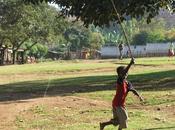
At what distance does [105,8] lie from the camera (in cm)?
2448

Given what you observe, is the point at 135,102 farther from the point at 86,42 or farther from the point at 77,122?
the point at 86,42

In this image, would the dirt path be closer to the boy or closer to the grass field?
the grass field

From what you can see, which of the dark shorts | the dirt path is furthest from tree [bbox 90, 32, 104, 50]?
the dark shorts

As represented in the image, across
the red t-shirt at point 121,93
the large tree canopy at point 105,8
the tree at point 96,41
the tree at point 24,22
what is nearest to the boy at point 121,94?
the red t-shirt at point 121,93

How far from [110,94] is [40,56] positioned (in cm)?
11368

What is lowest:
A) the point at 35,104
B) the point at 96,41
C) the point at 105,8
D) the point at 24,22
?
the point at 35,104

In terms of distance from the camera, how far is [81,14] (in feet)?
85.1

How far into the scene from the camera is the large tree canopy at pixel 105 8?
24.6 meters

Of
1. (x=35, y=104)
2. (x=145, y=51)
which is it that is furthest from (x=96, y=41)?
(x=35, y=104)

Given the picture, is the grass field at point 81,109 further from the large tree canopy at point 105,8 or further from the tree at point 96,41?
the tree at point 96,41

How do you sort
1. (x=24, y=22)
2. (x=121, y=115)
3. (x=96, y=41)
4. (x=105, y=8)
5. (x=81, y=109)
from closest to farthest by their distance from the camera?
1. (x=121, y=115)
2. (x=81, y=109)
3. (x=105, y=8)
4. (x=24, y=22)
5. (x=96, y=41)

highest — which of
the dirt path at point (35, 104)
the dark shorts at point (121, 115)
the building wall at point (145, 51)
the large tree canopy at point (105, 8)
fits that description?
the large tree canopy at point (105, 8)

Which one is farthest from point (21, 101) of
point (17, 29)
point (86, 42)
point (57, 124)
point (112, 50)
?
point (86, 42)

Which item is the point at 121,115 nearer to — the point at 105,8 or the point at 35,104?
the point at 35,104
